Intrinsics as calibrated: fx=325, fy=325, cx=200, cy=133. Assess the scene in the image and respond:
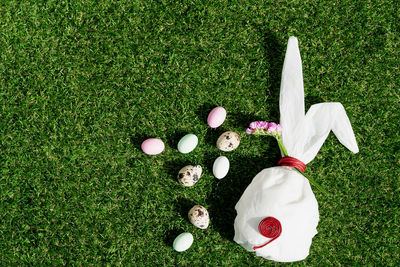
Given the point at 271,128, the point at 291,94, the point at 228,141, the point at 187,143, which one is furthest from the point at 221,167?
the point at 291,94

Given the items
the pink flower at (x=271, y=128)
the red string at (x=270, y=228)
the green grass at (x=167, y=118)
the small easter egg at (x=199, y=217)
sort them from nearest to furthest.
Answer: the red string at (x=270, y=228)
the pink flower at (x=271, y=128)
the small easter egg at (x=199, y=217)
the green grass at (x=167, y=118)

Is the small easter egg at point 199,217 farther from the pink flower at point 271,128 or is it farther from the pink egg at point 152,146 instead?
the pink flower at point 271,128

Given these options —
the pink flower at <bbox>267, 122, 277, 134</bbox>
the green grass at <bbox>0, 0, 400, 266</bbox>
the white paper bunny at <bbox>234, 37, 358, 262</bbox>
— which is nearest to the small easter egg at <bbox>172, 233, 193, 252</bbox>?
the green grass at <bbox>0, 0, 400, 266</bbox>

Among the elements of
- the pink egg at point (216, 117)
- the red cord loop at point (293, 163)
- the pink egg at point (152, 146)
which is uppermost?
the pink egg at point (216, 117)

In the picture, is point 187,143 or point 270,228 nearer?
point 270,228

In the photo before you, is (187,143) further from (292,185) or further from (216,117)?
(292,185)

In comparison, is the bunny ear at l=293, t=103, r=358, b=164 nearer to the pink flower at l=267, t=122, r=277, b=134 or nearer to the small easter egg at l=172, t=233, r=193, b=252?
the pink flower at l=267, t=122, r=277, b=134

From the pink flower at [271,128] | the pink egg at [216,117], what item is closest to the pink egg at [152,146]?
the pink egg at [216,117]
